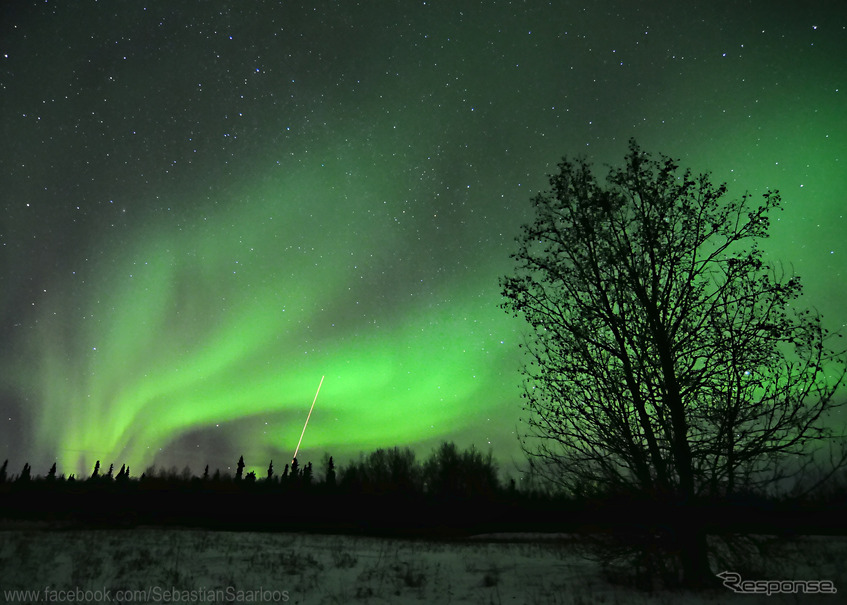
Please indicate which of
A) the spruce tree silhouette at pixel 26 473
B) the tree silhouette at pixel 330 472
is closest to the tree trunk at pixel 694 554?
the tree silhouette at pixel 330 472

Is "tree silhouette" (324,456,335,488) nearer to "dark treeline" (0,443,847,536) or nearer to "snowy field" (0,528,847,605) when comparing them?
"dark treeline" (0,443,847,536)

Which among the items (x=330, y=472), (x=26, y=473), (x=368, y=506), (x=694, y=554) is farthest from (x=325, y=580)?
(x=26, y=473)

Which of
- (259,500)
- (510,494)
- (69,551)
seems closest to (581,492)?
(69,551)

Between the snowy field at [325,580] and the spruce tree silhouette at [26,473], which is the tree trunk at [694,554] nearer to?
the snowy field at [325,580]

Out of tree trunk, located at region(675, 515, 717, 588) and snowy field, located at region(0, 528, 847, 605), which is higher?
tree trunk, located at region(675, 515, 717, 588)

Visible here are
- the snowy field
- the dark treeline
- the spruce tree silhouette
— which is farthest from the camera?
the spruce tree silhouette

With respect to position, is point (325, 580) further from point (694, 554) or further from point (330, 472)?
point (330, 472)

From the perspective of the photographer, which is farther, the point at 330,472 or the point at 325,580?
the point at 330,472

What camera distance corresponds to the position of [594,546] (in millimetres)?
9570

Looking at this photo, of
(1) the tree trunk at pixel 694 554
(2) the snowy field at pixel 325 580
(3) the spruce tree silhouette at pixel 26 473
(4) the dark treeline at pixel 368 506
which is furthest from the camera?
(3) the spruce tree silhouette at pixel 26 473

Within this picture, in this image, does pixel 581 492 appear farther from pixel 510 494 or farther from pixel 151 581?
pixel 510 494

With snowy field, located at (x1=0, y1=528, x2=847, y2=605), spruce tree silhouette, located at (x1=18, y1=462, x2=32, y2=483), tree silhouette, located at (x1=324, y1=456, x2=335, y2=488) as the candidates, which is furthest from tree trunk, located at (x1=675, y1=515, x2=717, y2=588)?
spruce tree silhouette, located at (x1=18, y1=462, x2=32, y2=483)

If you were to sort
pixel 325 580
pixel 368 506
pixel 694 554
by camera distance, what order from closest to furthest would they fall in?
1. pixel 694 554
2. pixel 325 580
3. pixel 368 506

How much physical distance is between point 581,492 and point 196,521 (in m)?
61.8
